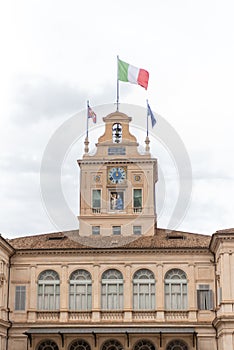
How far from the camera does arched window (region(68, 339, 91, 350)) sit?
4312 cm

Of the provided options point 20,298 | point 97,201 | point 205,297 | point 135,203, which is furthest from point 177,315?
point 97,201

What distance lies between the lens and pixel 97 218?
48844 millimetres

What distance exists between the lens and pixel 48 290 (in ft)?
145

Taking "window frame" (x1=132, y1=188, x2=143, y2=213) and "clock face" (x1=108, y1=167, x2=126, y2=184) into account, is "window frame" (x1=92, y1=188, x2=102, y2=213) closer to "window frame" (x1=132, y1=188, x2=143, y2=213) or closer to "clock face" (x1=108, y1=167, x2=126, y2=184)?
"clock face" (x1=108, y1=167, x2=126, y2=184)

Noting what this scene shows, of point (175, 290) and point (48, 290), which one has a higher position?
point (48, 290)

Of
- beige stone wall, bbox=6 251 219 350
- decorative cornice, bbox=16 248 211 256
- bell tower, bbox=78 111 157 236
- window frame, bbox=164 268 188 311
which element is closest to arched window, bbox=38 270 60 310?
beige stone wall, bbox=6 251 219 350

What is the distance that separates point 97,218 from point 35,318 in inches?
348

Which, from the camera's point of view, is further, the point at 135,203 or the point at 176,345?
the point at 135,203

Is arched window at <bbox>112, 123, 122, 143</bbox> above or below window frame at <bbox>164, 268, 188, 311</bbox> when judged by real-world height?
above

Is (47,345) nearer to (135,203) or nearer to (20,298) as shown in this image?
(20,298)

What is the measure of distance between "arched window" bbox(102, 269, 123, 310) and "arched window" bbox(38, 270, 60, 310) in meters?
3.03

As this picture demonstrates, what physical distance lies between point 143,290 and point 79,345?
5.29 m

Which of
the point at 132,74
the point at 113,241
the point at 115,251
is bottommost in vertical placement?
the point at 115,251

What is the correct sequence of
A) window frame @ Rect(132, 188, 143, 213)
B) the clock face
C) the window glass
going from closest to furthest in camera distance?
the window glass < window frame @ Rect(132, 188, 143, 213) < the clock face
